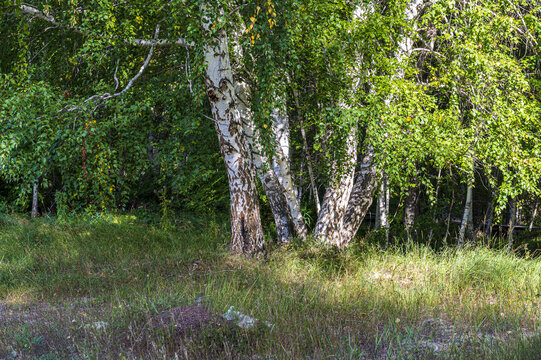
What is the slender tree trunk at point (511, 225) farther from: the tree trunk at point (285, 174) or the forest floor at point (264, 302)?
the tree trunk at point (285, 174)

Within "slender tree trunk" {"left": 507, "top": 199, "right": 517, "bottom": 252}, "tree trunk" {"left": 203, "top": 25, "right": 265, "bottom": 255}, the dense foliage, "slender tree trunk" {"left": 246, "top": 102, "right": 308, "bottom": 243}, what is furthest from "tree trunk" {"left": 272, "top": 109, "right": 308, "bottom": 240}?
"slender tree trunk" {"left": 507, "top": 199, "right": 517, "bottom": 252}

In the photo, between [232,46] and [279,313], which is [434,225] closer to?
[232,46]

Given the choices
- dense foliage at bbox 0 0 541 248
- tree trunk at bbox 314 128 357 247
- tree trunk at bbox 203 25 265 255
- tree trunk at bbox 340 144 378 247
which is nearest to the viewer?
dense foliage at bbox 0 0 541 248

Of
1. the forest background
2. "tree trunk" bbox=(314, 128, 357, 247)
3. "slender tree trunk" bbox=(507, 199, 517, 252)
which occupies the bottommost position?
"slender tree trunk" bbox=(507, 199, 517, 252)

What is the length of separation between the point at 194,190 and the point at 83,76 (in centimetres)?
461

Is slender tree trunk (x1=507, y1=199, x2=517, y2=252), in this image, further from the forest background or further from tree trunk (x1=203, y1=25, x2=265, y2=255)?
tree trunk (x1=203, y1=25, x2=265, y2=255)

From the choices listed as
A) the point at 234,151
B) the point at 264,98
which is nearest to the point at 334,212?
the point at 234,151

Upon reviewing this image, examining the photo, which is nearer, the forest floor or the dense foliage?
the forest floor

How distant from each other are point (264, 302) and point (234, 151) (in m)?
3.08

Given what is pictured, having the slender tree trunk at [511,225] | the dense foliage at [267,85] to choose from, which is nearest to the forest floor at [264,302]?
the dense foliage at [267,85]

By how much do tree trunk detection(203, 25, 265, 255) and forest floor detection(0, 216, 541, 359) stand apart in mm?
394

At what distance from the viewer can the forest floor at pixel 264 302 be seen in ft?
13.0

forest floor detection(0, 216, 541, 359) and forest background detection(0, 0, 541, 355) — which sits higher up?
forest background detection(0, 0, 541, 355)

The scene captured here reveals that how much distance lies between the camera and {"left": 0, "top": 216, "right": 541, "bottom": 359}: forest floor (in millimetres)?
3947
